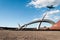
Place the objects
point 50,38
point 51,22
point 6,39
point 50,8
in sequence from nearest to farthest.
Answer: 1. point 6,39
2. point 50,38
3. point 50,8
4. point 51,22

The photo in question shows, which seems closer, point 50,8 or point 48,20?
point 50,8

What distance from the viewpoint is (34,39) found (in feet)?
46.3

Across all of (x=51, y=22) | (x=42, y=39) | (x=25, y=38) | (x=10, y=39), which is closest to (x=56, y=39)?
(x=42, y=39)

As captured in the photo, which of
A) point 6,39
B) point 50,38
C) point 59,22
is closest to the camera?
point 6,39

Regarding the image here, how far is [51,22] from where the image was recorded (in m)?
89.9

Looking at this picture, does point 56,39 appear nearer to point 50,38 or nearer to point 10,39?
point 50,38

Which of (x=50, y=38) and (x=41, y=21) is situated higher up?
(x=41, y=21)

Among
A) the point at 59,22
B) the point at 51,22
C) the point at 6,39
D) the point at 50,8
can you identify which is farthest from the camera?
the point at 51,22

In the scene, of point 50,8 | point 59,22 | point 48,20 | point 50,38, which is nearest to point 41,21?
point 48,20

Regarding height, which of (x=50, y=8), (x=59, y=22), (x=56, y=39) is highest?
(x=50, y=8)

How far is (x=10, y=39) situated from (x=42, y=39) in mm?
3161

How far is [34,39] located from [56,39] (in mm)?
2412

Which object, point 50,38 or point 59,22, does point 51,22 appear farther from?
point 50,38

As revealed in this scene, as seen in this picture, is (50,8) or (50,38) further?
(50,8)
